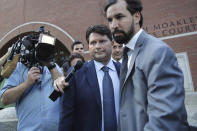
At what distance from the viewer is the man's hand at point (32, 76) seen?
1.91 m

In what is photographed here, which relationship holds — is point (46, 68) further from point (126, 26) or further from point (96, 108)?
point (126, 26)

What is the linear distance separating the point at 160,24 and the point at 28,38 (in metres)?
6.71

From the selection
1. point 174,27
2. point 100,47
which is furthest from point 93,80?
point 174,27

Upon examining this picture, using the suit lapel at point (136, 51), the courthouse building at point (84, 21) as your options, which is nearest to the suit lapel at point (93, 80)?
the suit lapel at point (136, 51)

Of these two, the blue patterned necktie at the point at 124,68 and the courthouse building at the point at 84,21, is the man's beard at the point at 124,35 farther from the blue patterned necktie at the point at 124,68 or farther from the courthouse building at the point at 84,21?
the courthouse building at the point at 84,21

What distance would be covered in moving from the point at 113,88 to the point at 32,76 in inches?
32.3

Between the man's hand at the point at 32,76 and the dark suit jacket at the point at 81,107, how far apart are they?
0.41 m

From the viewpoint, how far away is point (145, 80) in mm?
1221

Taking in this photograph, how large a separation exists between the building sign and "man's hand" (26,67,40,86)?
6.67 meters

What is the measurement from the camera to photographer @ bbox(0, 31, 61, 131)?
1872mm

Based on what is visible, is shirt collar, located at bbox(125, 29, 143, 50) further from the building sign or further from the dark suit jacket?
the building sign

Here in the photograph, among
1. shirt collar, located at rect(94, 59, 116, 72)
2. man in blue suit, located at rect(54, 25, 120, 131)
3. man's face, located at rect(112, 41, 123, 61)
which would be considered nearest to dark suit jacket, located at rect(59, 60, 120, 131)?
man in blue suit, located at rect(54, 25, 120, 131)

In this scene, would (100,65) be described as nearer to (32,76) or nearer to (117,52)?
(32,76)

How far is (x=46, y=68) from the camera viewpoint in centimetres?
218
